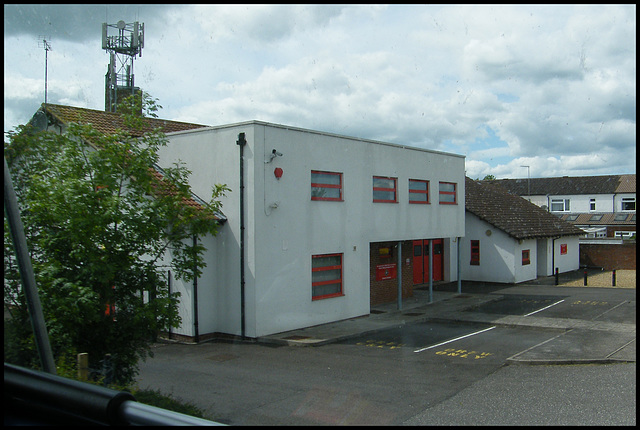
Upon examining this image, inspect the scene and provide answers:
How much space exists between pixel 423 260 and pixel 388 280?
545cm

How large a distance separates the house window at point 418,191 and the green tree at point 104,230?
11352mm

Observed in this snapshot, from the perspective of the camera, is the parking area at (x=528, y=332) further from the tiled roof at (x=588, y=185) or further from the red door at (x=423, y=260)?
the red door at (x=423, y=260)

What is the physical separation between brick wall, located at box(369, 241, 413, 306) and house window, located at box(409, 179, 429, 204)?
5.37ft

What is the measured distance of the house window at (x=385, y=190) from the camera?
16.0 meters

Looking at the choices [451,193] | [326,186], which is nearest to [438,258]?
[451,193]

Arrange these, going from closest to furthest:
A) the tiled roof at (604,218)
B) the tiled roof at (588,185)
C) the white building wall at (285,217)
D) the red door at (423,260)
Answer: the tiled roof at (588,185)
the tiled roof at (604,218)
the white building wall at (285,217)
the red door at (423,260)

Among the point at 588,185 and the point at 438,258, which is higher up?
the point at 588,185

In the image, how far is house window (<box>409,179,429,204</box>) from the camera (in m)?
17.5

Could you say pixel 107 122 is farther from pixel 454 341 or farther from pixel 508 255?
pixel 508 255

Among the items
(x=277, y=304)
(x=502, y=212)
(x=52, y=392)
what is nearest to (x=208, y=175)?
(x=277, y=304)

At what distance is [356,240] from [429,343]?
164 inches

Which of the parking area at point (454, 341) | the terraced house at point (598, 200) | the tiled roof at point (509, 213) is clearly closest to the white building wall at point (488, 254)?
the tiled roof at point (509, 213)

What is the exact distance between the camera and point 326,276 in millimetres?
14414

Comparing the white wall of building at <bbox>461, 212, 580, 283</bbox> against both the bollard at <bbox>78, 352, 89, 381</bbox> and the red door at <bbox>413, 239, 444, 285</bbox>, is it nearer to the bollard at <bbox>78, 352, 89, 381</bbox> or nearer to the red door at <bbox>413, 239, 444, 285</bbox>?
the red door at <bbox>413, 239, 444, 285</bbox>
